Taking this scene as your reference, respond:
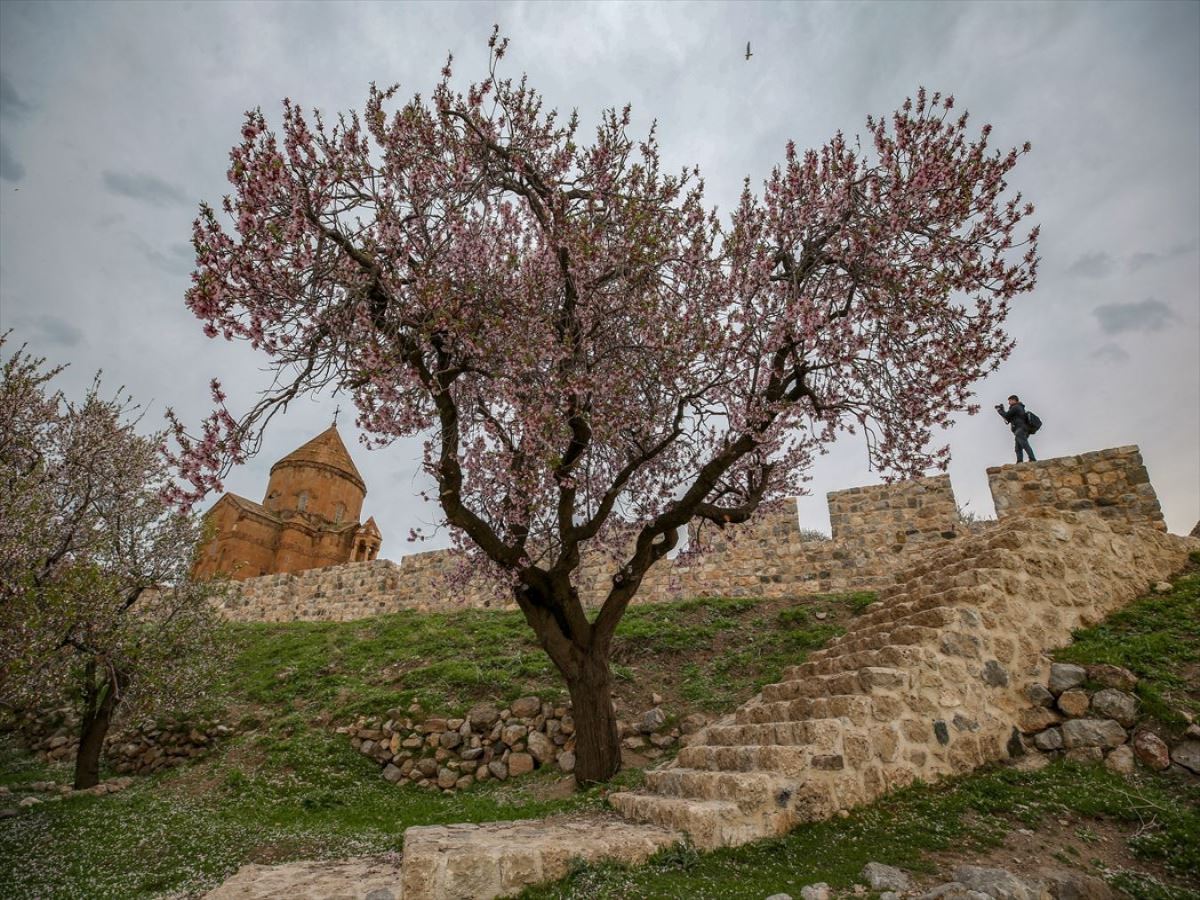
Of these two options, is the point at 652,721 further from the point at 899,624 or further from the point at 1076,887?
the point at 1076,887

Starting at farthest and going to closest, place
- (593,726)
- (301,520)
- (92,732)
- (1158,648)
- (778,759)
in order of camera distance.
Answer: (301,520)
(92,732)
(593,726)
(1158,648)
(778,759)

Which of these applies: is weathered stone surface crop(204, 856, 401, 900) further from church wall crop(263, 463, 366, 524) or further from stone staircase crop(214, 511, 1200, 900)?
church wall crop(263, 463, 366, 524)

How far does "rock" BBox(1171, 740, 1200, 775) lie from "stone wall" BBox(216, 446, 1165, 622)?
4411 mm

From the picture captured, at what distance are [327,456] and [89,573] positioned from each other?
32.6 metres

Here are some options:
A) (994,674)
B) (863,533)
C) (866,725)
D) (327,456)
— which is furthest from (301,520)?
(994,674)

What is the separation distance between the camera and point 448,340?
324 inches

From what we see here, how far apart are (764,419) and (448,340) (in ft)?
14.1

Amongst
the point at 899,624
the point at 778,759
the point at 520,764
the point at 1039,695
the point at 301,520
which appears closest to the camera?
the point at 778,759

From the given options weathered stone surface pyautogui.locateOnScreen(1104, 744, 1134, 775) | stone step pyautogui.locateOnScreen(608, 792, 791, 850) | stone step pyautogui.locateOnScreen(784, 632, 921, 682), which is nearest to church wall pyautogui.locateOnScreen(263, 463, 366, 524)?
stone step pyautogui.locateOnScreen(784, 632, 921, 682)

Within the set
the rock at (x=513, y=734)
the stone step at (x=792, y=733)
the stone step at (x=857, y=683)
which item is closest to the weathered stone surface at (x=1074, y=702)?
the stone step at (x=857, y=683)

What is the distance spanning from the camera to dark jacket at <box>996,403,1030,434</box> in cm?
1328

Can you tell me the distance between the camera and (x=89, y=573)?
9539 mm

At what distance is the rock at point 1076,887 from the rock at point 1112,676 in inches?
113

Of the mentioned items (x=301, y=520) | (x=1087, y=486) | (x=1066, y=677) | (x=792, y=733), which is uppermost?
(x=301, y=520)
